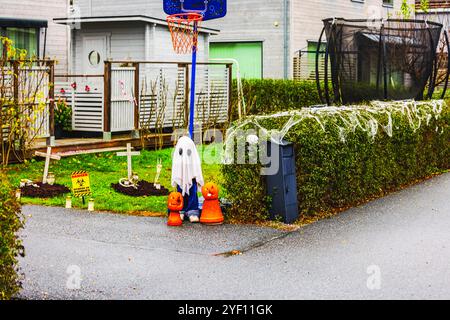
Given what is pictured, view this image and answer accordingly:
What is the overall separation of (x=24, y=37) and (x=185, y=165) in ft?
40.9

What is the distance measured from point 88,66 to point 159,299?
1713 centimetres

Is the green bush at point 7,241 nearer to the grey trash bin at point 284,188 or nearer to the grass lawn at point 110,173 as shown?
the grey trash bin at point 284,188

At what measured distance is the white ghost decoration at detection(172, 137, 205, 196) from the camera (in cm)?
1115

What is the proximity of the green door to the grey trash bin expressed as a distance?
18.0 metres

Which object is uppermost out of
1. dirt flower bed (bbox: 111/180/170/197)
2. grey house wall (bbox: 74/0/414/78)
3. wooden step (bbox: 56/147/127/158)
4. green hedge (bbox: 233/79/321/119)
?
grey house wall (bbox: 74/0/414/78)

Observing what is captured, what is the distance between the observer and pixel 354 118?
12945 mm

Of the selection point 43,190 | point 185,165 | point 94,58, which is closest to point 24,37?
point 94,58

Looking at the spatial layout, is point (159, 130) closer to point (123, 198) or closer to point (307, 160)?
point (123, 198)

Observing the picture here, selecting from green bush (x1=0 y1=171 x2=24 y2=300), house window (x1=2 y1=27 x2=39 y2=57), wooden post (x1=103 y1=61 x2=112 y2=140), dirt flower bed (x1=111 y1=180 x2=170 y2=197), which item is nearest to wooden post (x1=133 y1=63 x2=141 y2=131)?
wooden post (x1=103 y1=61 x2=112 y2=140)

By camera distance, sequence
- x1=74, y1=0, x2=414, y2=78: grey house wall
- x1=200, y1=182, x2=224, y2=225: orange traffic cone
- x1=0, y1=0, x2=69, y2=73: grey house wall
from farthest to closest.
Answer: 1. x1=74, y1=0, x2=414, y2=78: grey house wall
2. x1=0, y1=0, x2=69, y2=73: grey house wall
3. x1=200, y1=182, x2=224, y2=225: orange traffic cone

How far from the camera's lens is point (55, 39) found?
23.4 m

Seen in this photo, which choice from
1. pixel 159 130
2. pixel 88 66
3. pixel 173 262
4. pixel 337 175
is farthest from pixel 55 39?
pixel 173 262

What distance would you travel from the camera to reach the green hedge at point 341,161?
440 inches

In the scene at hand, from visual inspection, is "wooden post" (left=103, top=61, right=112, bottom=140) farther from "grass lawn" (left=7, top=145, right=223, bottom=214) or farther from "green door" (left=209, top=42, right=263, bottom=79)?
"green door" (left=209, top=42, right=263, bottom=79)
